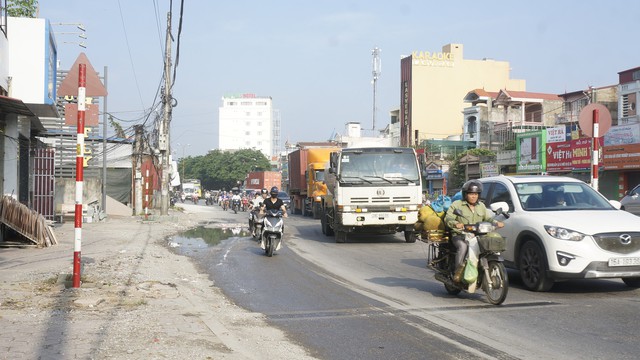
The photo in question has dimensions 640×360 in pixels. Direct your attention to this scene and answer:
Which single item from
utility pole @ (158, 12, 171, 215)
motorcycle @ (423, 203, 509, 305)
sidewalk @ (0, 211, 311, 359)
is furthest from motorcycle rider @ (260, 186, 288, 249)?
utility pole @ (158, 12, 171, 215)

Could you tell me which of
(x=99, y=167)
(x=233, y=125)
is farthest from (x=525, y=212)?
(x=233, y=125)

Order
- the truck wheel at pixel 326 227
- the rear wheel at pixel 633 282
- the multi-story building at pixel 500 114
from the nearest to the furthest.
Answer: the rear wheel at pixel 633 282
the truck wheel at pixel 326 227
the multi-story building at pixel 500 114

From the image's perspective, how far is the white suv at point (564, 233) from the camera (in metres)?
8.70

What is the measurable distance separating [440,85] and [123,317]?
82.8 m

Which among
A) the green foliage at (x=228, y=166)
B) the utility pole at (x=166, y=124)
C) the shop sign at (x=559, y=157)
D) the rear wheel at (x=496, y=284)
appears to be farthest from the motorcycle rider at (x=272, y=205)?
the green foliage at (x=228, y=166)

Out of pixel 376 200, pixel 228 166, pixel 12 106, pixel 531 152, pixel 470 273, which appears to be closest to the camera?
pixel 470 273

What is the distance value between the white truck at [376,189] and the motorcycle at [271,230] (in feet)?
9.63

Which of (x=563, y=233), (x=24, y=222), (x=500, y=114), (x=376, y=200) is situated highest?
(x=500, y=114)

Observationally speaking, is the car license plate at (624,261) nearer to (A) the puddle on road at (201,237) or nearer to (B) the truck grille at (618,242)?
(B) the truck grille at (618,242)

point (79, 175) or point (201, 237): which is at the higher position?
point (79, 175)

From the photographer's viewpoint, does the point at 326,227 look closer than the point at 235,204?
Yes

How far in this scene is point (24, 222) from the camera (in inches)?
613

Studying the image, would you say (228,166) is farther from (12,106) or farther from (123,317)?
(123,317)

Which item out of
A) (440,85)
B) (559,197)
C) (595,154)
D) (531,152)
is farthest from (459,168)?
(559,197)
